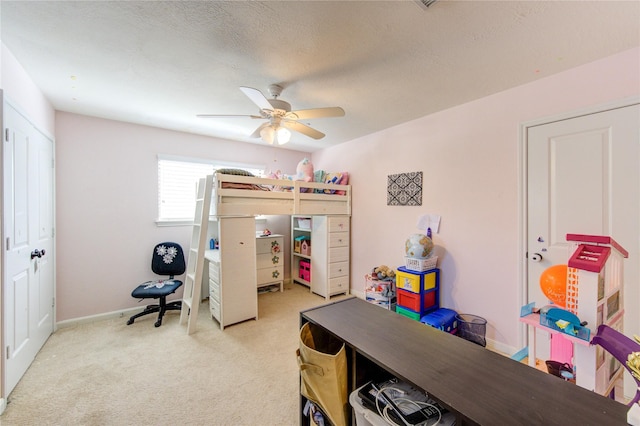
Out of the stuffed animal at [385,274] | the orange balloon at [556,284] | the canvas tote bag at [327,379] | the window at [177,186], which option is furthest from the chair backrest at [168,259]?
the orange balloon at [556,284]

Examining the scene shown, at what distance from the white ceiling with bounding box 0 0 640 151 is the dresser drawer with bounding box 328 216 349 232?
1692 mm

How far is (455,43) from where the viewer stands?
1.68 m

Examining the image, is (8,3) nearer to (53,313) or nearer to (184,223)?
(184,223)

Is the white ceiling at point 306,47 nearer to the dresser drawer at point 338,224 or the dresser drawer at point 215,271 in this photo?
the dresser drawer at point 338,224

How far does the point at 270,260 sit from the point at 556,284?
3.44 meters

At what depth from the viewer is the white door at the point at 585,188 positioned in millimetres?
1729

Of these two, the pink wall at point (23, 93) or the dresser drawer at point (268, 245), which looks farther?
the dresser drawer at point (268, 245)

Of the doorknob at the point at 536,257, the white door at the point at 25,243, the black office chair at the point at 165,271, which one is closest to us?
the white door at the point at 25,243

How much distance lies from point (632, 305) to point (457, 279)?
1187mm

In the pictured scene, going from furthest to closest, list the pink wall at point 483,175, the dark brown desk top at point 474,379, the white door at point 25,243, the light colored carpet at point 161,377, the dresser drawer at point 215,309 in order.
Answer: the dresser drawer at point 215,309, the pink wall at point 483,175, the white door at point 25,243, the light colored carpet at point 161,377, the dark brown desk top at point 474,379

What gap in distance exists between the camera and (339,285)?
3857 mm

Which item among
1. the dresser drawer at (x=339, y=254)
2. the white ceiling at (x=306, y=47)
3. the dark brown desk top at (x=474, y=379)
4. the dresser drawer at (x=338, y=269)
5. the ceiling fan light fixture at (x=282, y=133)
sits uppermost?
the white ceiling at (x=306, y=47)

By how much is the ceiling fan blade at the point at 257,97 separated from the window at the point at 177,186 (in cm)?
214

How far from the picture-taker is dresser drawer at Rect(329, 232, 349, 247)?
3.77 meters
